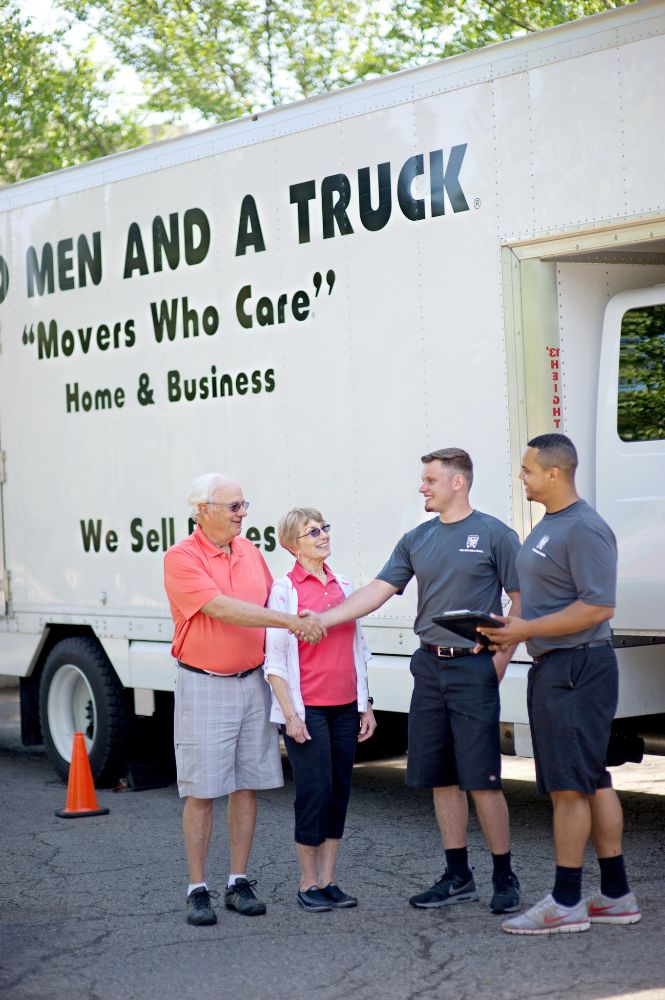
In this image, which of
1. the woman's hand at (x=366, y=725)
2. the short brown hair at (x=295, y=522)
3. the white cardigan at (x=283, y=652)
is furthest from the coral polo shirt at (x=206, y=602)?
the woman's hand at (x=366, y=725)

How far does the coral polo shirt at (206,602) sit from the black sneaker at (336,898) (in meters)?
0.96

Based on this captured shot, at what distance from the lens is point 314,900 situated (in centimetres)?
577

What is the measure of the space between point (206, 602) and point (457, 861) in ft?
4.88

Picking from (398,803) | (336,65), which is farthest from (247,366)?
(336,65)

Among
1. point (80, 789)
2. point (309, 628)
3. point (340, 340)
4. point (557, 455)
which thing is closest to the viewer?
point (557, 455)

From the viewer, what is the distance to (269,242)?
788 centimetres

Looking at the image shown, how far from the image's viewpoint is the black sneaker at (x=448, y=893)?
5773 millimetres

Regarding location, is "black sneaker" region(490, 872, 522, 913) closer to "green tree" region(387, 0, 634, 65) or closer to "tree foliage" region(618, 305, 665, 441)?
"tree foliage" region(618, 305, 665, 441)

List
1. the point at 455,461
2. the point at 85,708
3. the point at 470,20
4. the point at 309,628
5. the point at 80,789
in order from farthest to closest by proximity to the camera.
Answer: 1. the point at 470,20
2. the point at 85,708
3. the point at 80,789
4. the point at 455,461
5. the point at 309,628

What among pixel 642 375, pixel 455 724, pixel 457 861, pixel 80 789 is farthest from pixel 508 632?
pixel 80 789

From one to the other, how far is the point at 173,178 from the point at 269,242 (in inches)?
37.7

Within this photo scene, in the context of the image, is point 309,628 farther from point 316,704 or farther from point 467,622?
point 467,622

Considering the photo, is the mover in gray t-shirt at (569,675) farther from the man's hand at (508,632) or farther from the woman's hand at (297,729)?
the woman's hand at (297,729)

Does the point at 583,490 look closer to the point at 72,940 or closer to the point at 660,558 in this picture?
the point at 660,558
